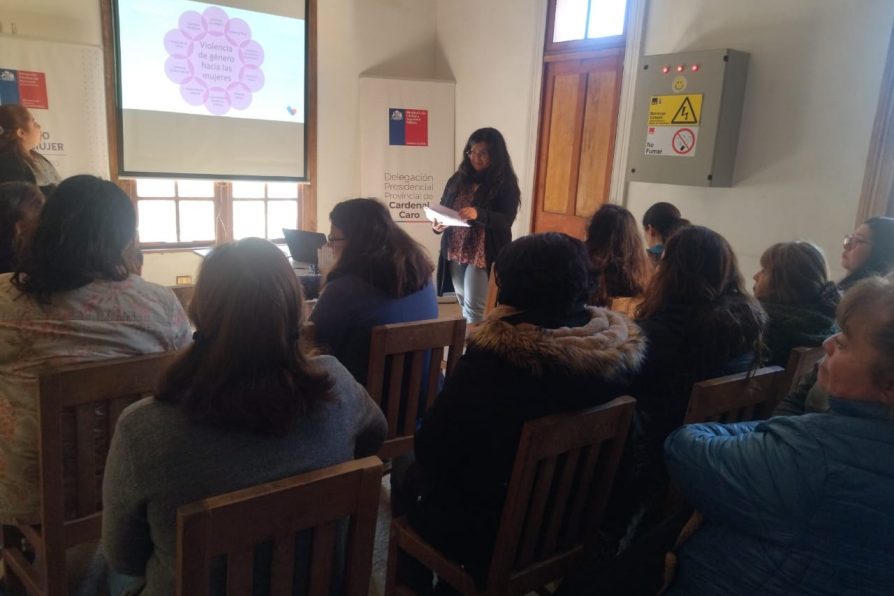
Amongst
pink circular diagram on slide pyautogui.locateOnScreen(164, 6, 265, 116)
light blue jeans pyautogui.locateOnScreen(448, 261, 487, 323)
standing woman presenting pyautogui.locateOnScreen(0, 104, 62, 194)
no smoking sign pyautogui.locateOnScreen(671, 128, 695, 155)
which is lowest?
light blue jeans pyautogui.locateOnScreen(448, 261, 487, 323)

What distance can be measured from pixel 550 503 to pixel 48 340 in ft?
3.76

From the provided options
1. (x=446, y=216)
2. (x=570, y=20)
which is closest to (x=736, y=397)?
(x=446, y=216)

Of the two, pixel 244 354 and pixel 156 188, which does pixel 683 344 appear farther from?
pixel 156 188

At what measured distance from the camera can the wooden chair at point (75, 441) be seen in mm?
1242

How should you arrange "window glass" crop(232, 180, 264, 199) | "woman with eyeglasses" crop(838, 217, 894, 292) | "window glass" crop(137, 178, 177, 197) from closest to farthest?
1. "woman with eyeglasses" crop(838, 217, 894, 292)
2. "window glass" crop(137, 178, 177, 197)
3. "window glass" crop(232, 180, 264, 199)

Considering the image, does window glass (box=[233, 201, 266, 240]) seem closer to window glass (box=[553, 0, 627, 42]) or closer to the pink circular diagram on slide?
the pink circular diagram on slide

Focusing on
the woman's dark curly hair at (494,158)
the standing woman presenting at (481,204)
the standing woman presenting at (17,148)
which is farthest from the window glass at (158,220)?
the woman's dark curly hair at (494,158)

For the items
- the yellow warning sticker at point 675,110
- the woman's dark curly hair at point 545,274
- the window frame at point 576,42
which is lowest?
the woman's dark curly hair at point 545,274

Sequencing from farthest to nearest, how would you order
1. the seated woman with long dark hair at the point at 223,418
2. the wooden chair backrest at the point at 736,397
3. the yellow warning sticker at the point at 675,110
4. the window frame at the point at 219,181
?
the window frame at the point at 219,181
the yellow warning sticker at the point at 675,110
the wooden chair backrest at the point at 736,397
the seated woman with long dark hair at the point at 223,418

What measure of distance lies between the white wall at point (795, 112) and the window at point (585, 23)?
0.46 meters

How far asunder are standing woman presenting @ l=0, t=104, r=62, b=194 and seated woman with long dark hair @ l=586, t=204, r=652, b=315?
2424mm

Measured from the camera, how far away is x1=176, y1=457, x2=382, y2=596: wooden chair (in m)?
0.80

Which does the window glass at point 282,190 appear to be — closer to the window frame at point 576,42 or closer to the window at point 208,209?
the window at point 208,209

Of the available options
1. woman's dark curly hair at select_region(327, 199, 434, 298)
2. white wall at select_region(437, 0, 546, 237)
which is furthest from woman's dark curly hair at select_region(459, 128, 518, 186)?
woman's dark curly hair at select_region(327, 199, 434, 298)
